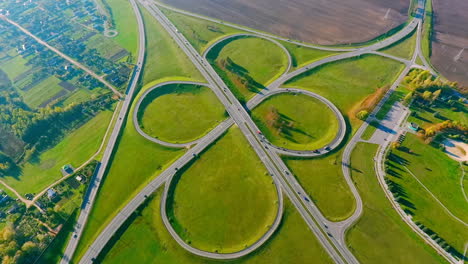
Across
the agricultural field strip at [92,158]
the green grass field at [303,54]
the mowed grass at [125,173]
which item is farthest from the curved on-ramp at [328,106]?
the agricultural field strip at [92,158]

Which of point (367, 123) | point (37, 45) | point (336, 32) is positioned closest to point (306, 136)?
point (367, 123)

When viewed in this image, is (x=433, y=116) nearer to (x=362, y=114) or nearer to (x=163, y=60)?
(x=362, y=114)

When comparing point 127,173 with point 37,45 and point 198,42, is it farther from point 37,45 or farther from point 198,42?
point 37,45

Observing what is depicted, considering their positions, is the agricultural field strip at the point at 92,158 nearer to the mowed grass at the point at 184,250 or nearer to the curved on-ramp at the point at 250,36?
the mowed grass at the point at 184,250

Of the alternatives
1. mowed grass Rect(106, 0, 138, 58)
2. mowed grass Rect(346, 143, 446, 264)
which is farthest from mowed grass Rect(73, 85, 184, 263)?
mowed grass Rect(346, 143, 446, 264)

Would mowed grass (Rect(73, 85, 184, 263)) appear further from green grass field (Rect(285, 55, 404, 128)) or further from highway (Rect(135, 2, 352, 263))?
green grass field (Rect(285, 55, 404, 128))
